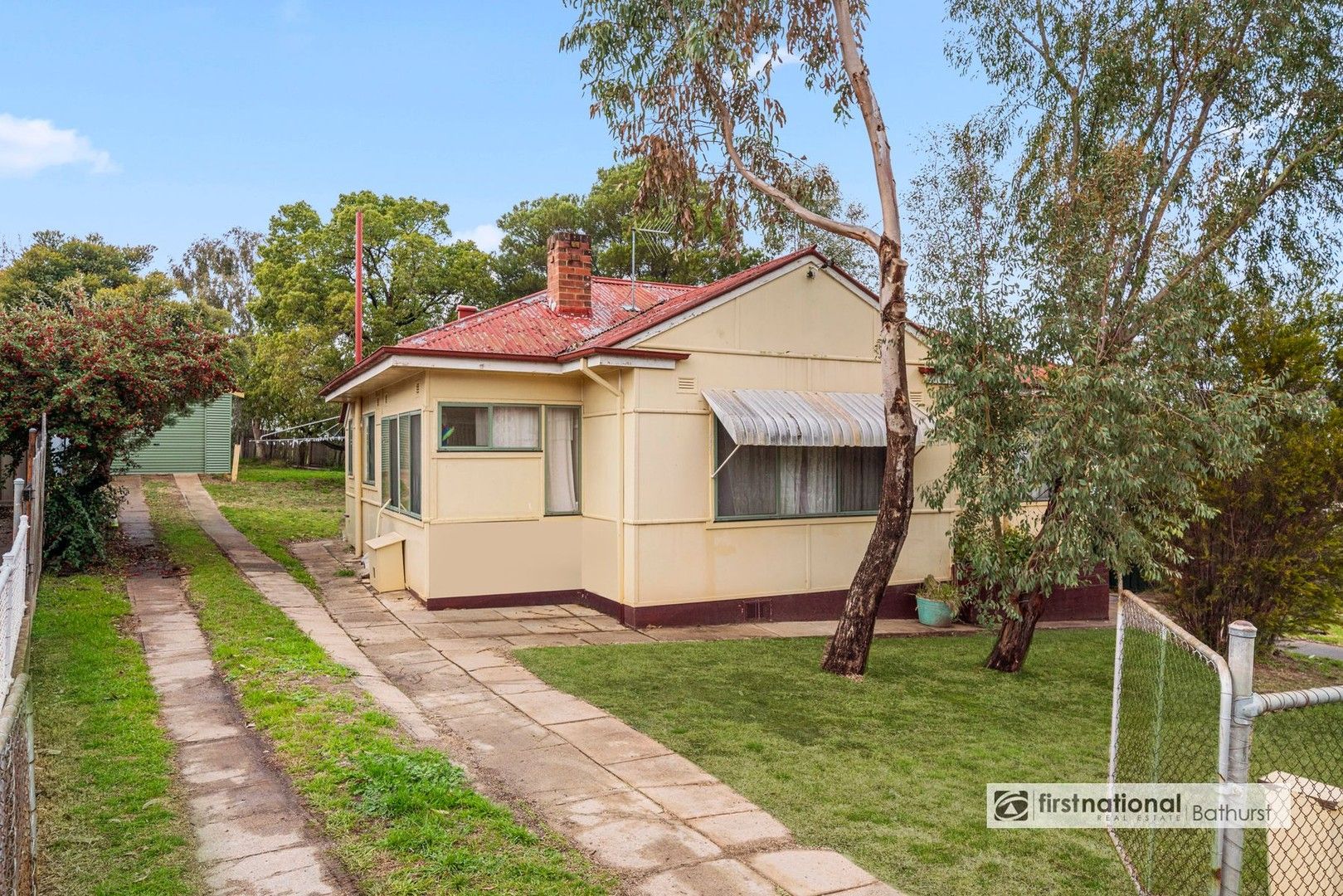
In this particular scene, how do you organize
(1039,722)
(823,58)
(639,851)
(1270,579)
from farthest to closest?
(1270,579) < (823,58) < (1039,722) < (639,851)

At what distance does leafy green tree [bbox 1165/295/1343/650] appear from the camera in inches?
402

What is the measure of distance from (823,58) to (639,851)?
861 centimetres

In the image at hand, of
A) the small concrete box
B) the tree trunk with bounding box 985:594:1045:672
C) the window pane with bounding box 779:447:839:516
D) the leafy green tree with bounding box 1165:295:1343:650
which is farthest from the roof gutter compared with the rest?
the leafy green tree with bounding box 1165:295:1343:650

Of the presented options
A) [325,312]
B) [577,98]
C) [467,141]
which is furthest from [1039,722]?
[325,312]

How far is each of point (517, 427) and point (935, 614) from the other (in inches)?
Answer: 234

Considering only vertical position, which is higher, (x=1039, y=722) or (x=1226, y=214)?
(x=1226, y=214)

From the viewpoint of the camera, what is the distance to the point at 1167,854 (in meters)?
4.59

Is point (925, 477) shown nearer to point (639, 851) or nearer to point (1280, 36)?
point (1280, 36)

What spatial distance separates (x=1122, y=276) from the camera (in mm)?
8492

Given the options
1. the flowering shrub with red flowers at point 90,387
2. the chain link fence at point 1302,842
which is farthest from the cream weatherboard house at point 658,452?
the chain link fence at point 1302,842

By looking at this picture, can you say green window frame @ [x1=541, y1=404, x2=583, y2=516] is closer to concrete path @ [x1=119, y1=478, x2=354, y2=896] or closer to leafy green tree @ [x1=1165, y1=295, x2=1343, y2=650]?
concrete path @ [x1=119, y1=478, x2=354, y2=896]

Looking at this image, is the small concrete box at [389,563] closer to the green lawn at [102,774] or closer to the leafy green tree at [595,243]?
the green lawn at [102,774]

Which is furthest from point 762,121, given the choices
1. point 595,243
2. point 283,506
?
point 595,243

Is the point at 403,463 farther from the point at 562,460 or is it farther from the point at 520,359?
the point at 520,359
